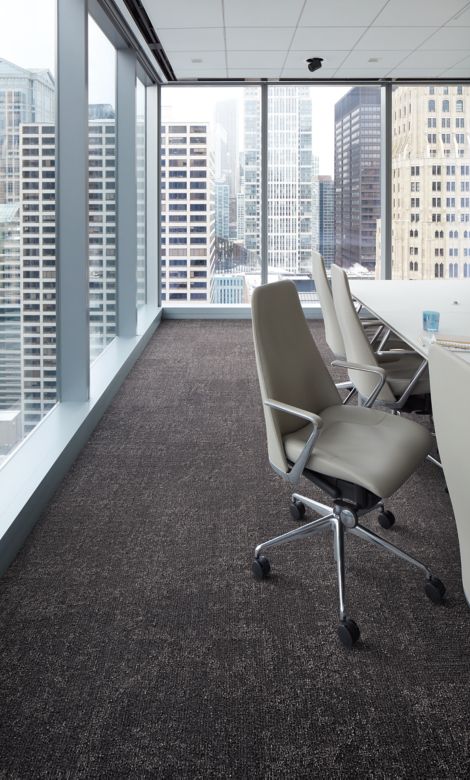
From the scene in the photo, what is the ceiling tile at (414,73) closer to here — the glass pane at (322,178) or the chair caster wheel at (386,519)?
the glass pane at (322,178)

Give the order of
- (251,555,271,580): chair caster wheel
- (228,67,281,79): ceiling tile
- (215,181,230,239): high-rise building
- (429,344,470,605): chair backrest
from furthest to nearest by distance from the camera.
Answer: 1. (215,181,230,239): high-rise building
2. (228,67,281,79): ceiling tile
3. (251,555,271,580): chair caster wheel
4. (429,344,470,605): chair backrest

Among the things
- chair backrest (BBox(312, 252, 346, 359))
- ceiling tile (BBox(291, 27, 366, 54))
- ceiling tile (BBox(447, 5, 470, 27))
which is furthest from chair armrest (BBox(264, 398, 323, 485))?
ceiling tile (BBox(291, 27, 366, 54))

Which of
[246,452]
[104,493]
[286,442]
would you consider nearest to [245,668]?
[286,442]

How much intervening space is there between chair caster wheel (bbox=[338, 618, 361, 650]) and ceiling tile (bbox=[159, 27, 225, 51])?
5087 mm

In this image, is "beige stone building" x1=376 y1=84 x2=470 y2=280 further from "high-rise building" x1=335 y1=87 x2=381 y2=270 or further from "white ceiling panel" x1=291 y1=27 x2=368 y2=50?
"white ceiling panel" x1=291 y1=27 x2=368 y2=50

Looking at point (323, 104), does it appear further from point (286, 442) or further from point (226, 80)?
point (286, 442)

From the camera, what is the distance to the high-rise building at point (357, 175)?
817 cm

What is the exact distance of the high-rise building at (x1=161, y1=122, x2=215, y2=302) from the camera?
26.9 feet

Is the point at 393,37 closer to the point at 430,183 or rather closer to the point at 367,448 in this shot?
the point at 430,183

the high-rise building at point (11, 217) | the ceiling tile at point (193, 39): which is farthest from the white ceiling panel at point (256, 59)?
the high-rise building at point (11, 217)

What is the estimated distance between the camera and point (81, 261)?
3963mm

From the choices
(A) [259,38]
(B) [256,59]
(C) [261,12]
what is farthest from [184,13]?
(B) [256,59]

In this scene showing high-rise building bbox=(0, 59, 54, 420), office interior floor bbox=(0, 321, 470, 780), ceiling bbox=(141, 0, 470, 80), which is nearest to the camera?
office interior floor bbox=(0, 321, 470, 780)

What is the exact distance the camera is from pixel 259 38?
6.05 m
